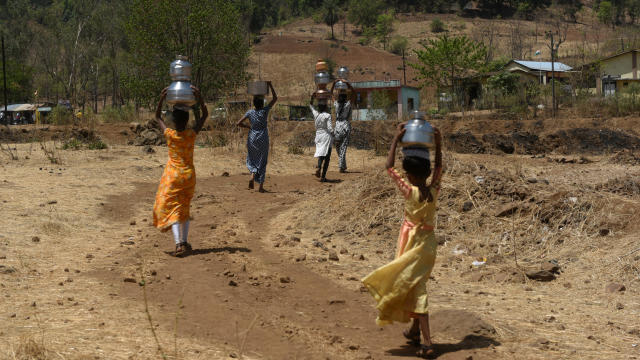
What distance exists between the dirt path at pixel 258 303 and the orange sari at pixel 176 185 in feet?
1.32

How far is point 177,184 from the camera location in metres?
6.27

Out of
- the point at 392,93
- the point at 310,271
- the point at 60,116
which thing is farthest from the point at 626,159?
the point at 392,93

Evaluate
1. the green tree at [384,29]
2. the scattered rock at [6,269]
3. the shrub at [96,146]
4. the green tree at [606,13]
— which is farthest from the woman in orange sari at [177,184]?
the green tree at [606,13]

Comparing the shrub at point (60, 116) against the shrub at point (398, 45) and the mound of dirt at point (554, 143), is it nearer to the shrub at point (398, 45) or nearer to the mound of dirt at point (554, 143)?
the mound of dirt at point (554, 143)

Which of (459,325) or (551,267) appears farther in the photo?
(551,267)

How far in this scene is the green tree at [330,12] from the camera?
86062 millimetres

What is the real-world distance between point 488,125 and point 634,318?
812 inches

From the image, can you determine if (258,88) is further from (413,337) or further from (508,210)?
(413,337)

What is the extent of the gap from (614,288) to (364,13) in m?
83.2

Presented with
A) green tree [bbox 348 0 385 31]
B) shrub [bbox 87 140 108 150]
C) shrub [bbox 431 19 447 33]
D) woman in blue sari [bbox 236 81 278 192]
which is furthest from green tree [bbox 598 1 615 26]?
woman in blue sari [bbox 236 81 278 192]

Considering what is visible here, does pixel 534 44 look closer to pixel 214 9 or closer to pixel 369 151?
pixel 214 9

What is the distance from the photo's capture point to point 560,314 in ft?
15.7

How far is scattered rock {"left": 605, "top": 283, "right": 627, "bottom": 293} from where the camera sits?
525 centimetres

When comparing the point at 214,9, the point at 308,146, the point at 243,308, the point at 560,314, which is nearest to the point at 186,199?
the point at 243,308
